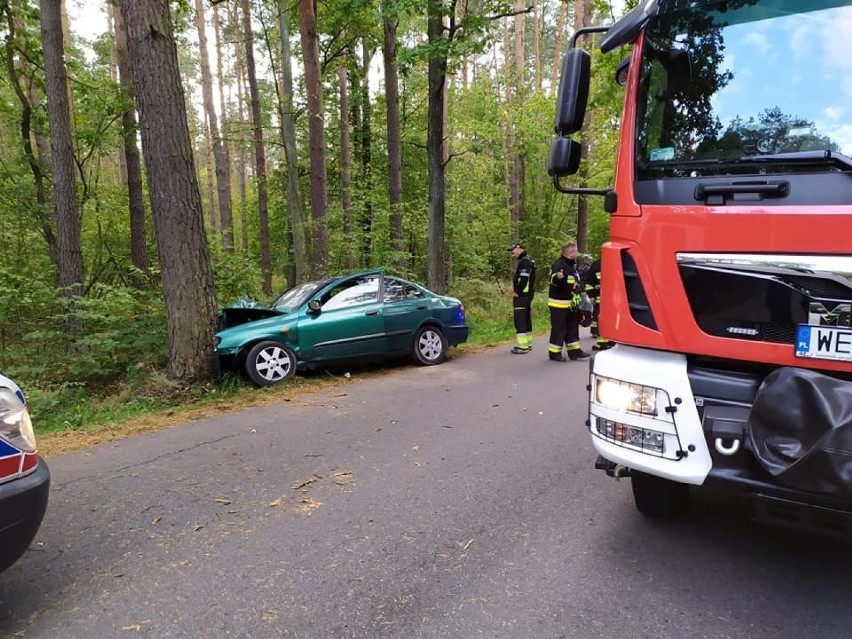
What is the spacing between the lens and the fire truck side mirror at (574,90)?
299 centimetres

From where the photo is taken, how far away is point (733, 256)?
240 cm

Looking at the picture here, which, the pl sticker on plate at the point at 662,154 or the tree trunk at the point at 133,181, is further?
the tree trunk at the point at 133,181

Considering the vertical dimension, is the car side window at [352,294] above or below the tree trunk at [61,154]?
below

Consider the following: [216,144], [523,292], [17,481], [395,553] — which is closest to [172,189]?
[17,481]

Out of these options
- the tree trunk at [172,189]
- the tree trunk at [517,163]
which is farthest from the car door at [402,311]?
the tree trunk at [517,163]

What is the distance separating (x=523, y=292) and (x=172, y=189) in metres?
5.66

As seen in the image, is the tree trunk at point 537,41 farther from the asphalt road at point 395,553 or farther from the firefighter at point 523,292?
the asphalt road at point 395,553

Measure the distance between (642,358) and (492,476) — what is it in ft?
6.23

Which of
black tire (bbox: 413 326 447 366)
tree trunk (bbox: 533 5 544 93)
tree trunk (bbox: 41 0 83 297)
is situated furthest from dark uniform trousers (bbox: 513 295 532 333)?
tree trunk (bbox: 533 5 544 93)

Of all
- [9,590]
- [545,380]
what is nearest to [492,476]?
[9,590]

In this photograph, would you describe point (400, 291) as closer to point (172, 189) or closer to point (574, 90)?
point (172, 189)

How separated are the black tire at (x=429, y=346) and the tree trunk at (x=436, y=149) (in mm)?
3126

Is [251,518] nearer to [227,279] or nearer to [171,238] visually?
[171,238]

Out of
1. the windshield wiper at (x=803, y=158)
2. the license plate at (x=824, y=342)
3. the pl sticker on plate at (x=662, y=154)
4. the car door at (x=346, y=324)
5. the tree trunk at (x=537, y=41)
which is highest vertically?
the tree trunk at (x=537, y=41)
